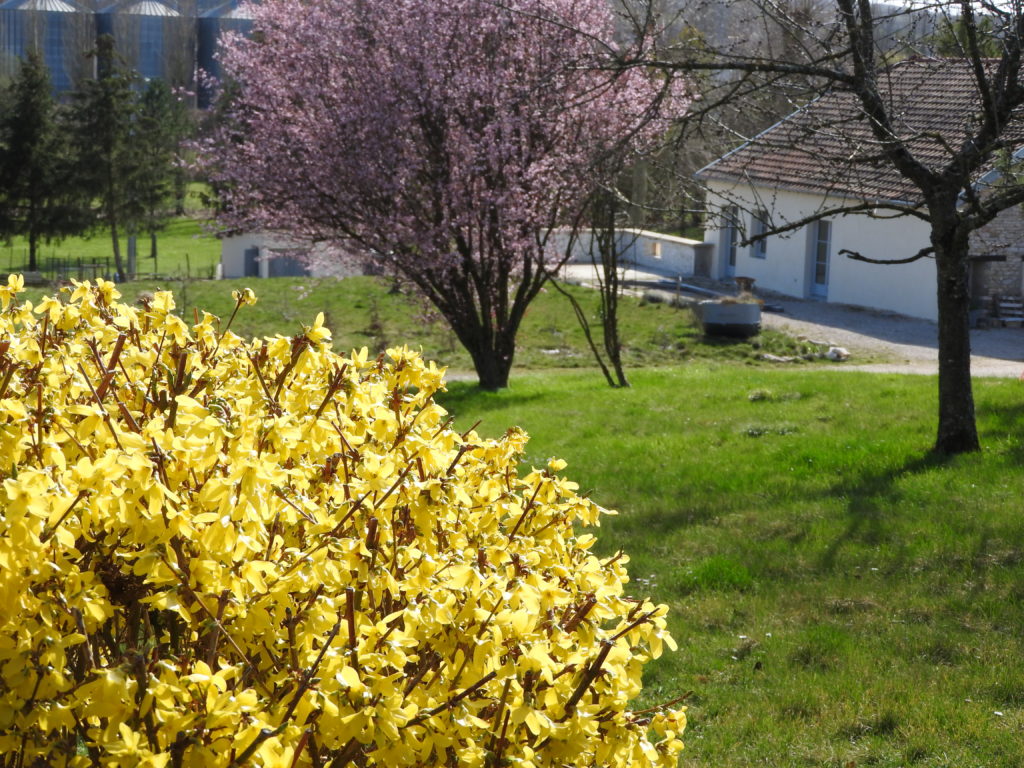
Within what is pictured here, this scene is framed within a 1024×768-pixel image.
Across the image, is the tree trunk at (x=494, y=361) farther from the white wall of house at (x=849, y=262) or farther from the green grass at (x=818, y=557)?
the white wall of house at (x=849, y=262)

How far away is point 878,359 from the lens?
64.1ft

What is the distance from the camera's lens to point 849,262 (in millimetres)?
25703

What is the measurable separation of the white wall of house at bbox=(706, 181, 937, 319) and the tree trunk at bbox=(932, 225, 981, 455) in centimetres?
1398

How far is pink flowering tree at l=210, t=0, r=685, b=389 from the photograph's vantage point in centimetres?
1362

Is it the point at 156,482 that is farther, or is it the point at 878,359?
the point at 878,359

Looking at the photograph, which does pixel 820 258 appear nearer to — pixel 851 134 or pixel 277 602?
pixel 851 134

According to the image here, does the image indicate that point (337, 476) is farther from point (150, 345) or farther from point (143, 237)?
point (143, 237)

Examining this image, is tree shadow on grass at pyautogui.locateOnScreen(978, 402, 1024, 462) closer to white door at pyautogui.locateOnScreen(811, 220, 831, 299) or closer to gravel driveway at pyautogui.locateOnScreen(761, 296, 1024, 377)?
gravel driveway at pyautogui.locateOnScreen(761, 296, 1024, 377)

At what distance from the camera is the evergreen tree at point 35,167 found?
35.7 m

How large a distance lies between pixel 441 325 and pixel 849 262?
10.0m

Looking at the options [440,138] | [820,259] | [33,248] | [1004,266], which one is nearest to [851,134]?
[440,138]

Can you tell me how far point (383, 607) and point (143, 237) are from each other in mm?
52358

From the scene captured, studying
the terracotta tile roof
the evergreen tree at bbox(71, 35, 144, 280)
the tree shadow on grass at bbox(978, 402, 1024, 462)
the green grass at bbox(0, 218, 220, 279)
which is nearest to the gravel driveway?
the terracotta tile roof

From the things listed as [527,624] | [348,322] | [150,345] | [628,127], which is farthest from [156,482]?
[348,322]
